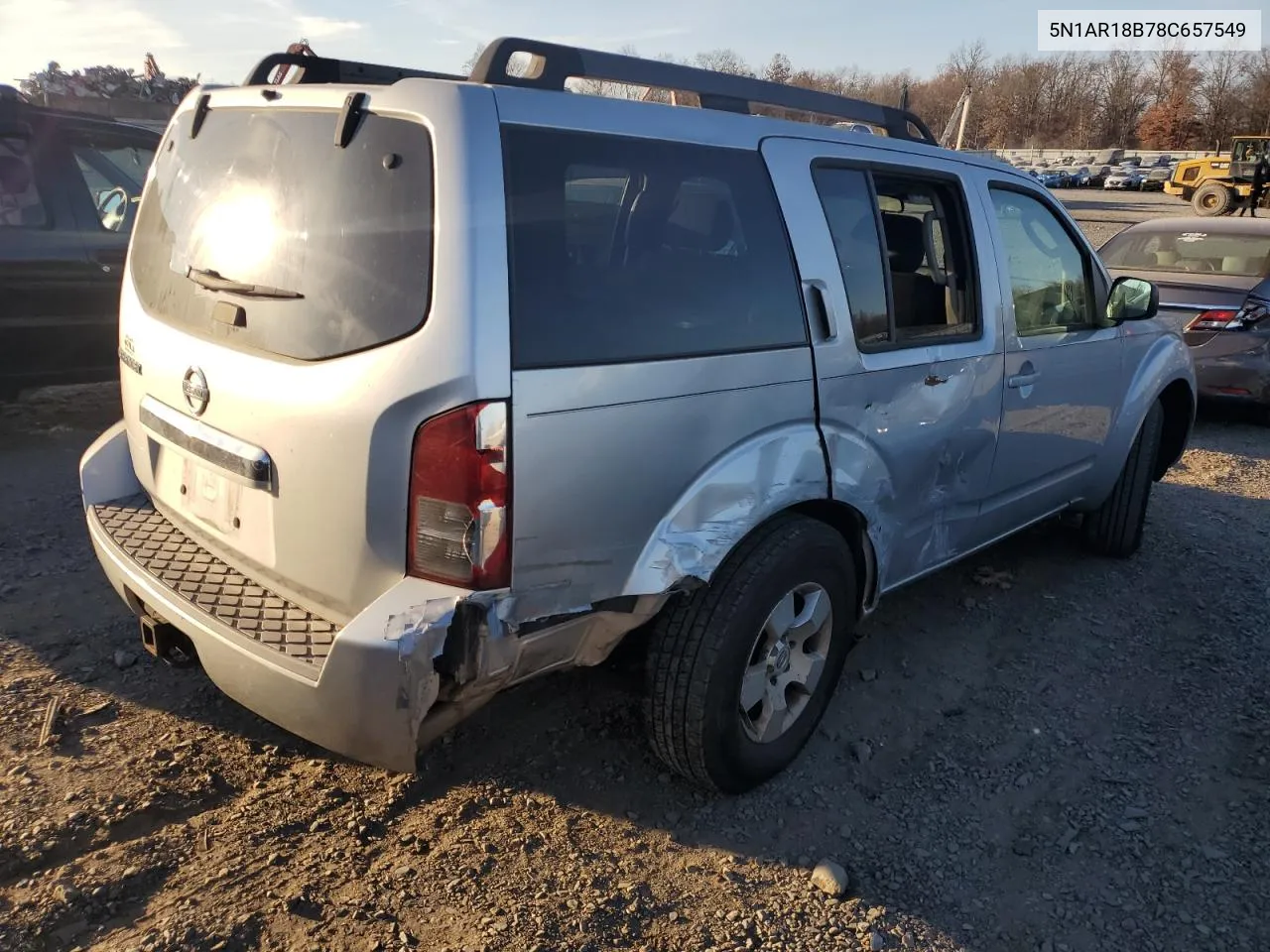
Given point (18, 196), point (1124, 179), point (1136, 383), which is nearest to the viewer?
point (1136, 383)

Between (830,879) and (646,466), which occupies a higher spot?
(646,466)

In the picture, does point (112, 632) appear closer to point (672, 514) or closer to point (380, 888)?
point (380, 888)

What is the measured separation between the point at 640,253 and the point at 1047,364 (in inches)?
84.6

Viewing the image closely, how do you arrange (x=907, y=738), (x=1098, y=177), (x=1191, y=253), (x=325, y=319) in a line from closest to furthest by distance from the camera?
(x=325, y=319) < (x=907, y=738) < (x=1191, y=253) < (x=1098, y=177)

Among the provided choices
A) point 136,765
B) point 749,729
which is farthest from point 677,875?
point 136,765

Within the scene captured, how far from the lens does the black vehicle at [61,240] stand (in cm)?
550

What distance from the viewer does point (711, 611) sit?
2535mm

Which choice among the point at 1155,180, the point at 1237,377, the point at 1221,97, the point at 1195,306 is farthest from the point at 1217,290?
the point at 1221,97

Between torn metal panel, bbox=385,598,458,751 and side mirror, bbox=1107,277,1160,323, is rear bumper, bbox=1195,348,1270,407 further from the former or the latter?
torn metal panel, bbox=385,598,458,751

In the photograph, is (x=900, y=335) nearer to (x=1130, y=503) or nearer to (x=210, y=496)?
(x=210, y=496)

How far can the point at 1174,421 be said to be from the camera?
5.08 metres

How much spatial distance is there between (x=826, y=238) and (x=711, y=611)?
3.84 ft

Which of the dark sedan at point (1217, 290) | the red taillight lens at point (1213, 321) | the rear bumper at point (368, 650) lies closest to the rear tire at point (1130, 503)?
the dark sedan at point (1217, 290)

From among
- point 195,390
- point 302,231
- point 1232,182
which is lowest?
point 195,390
